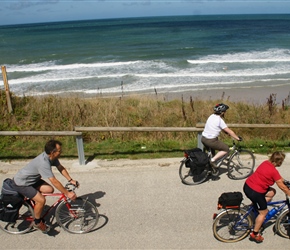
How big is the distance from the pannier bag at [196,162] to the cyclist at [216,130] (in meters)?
0.33

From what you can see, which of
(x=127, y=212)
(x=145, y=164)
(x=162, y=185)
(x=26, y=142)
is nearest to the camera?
(x=127, y=212)

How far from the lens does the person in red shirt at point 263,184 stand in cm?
433

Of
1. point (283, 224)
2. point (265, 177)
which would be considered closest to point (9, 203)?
point (265, 177)

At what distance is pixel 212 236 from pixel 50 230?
265cm

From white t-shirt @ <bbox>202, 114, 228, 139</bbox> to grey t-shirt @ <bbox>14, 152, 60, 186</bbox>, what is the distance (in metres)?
3.15

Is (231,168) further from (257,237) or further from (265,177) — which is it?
(265,177)

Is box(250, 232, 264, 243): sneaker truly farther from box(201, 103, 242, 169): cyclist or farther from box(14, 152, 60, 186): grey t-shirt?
box(14, 152, 60, 186): grey t-shirt

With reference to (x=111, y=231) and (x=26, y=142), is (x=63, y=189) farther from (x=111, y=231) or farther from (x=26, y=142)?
(x=26, y=142)

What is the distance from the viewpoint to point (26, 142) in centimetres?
845

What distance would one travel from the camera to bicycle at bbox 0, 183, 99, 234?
16.2 feet

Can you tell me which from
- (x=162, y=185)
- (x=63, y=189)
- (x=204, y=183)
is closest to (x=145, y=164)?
(x=162, y=185)

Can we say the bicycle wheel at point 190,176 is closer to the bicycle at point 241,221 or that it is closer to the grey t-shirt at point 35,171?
the bicycle at point 241,221

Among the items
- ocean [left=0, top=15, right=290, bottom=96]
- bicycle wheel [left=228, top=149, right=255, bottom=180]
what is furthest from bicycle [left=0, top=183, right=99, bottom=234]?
ocean [left=0, top=15, right=290, bottom=96]

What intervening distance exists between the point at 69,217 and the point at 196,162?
8.43 feet
